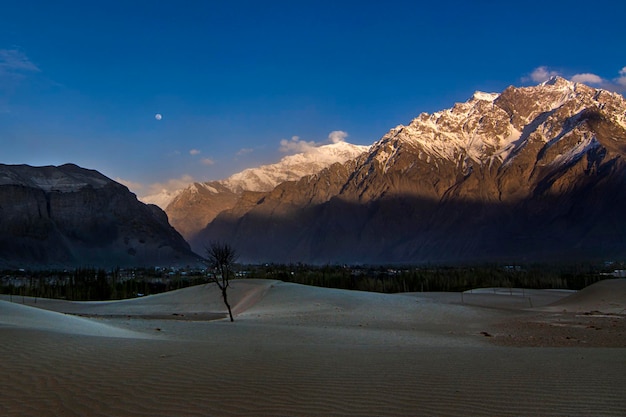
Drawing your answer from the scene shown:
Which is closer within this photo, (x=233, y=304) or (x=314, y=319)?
(x=314, y=319)

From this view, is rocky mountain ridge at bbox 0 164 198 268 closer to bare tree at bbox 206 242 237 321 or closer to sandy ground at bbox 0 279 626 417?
bare tree at bbox 206 242 237 321

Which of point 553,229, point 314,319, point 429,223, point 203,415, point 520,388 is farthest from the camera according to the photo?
point 429,223

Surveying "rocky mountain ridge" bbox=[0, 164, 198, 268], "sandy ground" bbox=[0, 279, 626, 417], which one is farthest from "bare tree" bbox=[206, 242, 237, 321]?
"rocky mountain ridge" bbox=[0, 164, 198, 268]

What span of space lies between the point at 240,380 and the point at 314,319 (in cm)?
2190

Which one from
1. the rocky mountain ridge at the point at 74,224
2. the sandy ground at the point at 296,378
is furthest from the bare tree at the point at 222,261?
the rocky mountain ridge at the point at 74,224

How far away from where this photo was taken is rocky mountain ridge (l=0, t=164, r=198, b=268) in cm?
→ 12431

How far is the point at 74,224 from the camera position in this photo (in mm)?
139375

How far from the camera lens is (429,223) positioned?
19875 centimetres

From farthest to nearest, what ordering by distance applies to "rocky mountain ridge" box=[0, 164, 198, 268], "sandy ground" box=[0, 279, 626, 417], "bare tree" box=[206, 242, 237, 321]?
"rocky mountain ridge" box=[0, 164, 198, 268] < "bare tree" box=[206, 242, 237, 321] < "sandy ground" box=[0, 279, 626, 417]

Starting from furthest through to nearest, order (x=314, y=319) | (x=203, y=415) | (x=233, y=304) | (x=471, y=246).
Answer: (x=471, y=246) → (x=233, y=304) → (x=314, y=319) → (x=203, y=415)

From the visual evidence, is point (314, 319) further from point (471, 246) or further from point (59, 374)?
point (471, 246)

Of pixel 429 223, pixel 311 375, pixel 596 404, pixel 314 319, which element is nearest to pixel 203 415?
pixel 311 375

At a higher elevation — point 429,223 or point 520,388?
point 429,223

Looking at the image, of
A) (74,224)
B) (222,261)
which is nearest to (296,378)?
(222,261)
